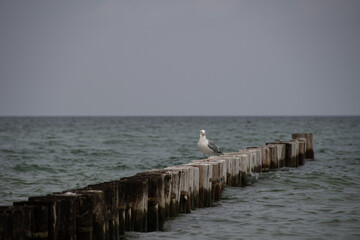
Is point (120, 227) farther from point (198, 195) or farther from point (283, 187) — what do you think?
point (283, 187)

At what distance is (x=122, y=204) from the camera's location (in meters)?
7.10

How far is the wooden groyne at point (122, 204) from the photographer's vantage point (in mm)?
5359

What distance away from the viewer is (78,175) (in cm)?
1677

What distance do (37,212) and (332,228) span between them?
5416 mm

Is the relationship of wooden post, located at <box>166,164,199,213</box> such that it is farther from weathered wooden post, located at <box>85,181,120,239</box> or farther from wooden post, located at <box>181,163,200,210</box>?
weathered wooden post, located at <box>85,181,120,239</box>

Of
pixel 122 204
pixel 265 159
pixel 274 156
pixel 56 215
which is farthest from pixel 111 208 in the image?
pixel 274 156

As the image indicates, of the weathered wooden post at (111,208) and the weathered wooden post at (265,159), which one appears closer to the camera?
the weathered wooden post at (111,208)

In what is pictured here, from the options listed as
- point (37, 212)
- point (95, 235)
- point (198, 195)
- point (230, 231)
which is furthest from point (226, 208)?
point (37, 212)

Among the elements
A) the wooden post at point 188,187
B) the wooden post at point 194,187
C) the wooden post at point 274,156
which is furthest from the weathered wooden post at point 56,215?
the wooden post at point 274,156

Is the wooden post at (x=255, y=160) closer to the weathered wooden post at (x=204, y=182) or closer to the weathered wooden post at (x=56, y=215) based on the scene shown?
the weathered wooden post at (x=204, y=182)

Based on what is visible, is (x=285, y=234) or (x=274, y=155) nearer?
(x=285, y=234)

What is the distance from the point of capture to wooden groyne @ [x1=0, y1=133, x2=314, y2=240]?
5359 mm

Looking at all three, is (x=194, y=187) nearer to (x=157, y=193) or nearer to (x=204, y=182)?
(x=204, y=182)

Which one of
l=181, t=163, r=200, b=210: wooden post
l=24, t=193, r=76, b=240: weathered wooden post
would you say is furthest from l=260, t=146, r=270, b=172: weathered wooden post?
l=24, t=193, r=76, b=240: weathered wooden post
